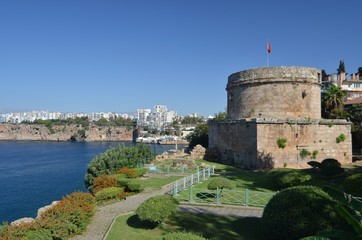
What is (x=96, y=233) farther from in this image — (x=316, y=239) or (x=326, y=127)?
(x=326, y=127)

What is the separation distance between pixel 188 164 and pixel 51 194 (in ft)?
56.0

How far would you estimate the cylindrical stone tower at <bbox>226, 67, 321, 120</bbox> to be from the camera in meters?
26.1

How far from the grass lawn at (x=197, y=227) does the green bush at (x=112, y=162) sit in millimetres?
12852

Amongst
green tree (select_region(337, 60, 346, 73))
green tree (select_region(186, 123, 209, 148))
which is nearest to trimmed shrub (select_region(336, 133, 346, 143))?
green tree (select_region(186, 123, 209, 148))

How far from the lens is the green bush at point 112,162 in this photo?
2509 cm

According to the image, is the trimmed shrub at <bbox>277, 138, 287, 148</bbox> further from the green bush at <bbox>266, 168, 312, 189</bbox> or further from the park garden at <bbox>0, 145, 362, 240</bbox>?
the green bush at <bbox>266, 168, 312, 189</bbox>

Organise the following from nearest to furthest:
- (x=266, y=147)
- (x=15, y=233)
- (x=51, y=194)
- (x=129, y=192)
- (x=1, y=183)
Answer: (x=15, y=233) < (x=129, y=192) < (x=266, y=147) < (x=51, y=194) < (x=1, y=183)

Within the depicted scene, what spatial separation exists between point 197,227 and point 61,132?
14934 cm

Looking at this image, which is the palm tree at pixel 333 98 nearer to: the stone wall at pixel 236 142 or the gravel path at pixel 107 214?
the stone wall at pixel 236 142

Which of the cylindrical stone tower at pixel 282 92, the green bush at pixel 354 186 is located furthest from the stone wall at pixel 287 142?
the green bush at pixel 354 186

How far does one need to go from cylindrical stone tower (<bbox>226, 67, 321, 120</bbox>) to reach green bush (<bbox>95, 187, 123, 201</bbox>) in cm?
1477

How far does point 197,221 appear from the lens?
12.0m

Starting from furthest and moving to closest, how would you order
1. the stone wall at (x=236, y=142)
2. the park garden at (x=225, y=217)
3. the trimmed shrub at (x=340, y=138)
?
1. the trimmed shrub at (x=340, y=138)
2. the stone wall at (x=236, y=142)
3. the park garden at (x=225, y=217)

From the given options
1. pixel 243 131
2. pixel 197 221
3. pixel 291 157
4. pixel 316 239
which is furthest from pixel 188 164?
pixel 316 239
